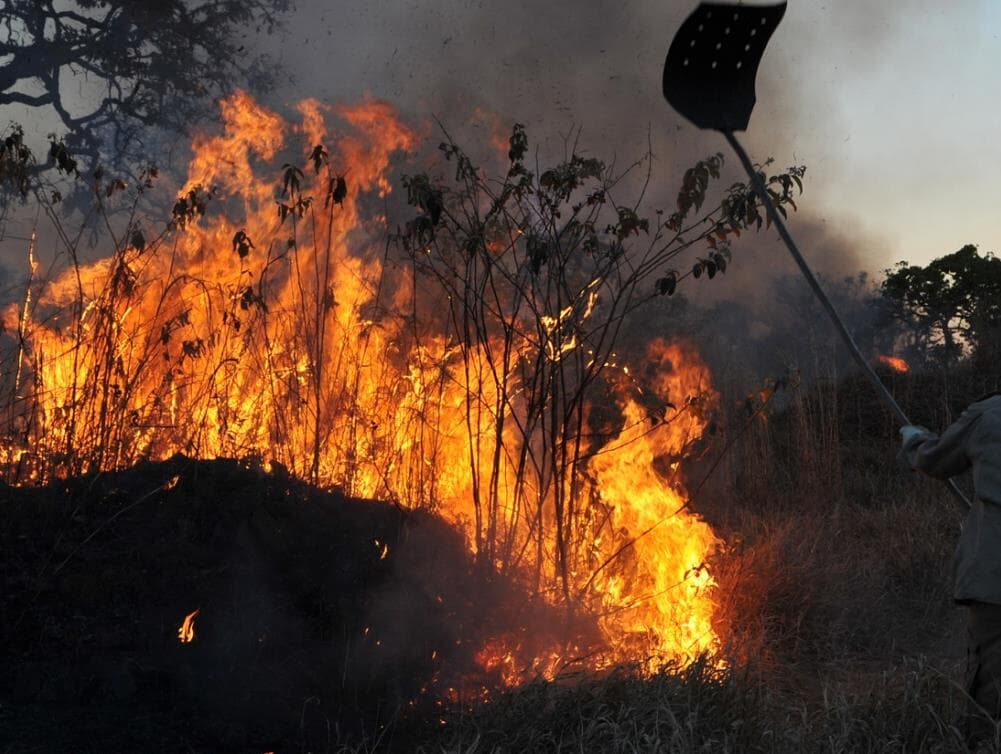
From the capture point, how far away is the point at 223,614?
4.07m

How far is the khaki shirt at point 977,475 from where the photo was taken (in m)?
2.98

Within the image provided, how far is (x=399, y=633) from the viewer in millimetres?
4305

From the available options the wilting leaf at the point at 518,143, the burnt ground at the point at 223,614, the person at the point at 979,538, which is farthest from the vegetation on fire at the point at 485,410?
the person at the point at 979,538

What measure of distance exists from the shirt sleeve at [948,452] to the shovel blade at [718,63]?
46.3 inches

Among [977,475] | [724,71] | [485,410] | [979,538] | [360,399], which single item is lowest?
[979,538]

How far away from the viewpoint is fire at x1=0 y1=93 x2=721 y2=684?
500 cm

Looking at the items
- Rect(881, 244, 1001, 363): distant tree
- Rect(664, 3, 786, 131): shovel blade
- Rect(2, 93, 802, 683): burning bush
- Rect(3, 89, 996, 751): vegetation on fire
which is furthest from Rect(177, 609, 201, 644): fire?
Rect(881, 244, 1001, 363): distant tree

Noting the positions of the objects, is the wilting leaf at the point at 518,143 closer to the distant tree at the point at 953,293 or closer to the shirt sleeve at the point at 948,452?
the shirt sleeve at the point at 948,452

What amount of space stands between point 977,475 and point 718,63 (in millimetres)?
1548

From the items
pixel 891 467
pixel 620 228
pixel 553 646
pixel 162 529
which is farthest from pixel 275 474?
pixel 891 467

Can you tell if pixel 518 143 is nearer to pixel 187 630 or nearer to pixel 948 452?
pixel 948 452

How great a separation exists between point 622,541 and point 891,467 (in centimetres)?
Result: 498

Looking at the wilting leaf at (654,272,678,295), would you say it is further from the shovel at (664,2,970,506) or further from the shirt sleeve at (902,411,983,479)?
the shirt sleeve at (902,411,983,479)

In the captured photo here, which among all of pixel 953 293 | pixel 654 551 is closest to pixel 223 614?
pixel 654 551
